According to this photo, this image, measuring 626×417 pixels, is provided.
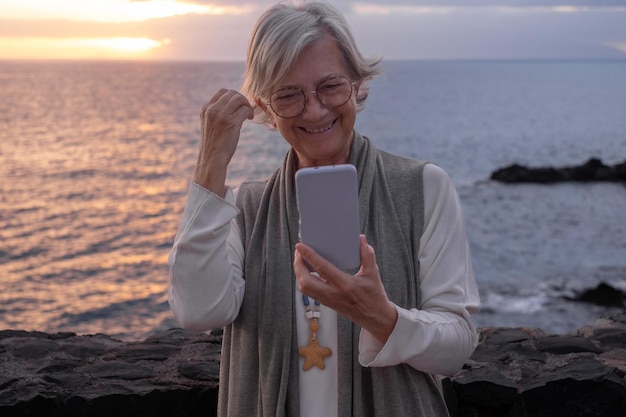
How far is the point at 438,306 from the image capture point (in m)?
2.62

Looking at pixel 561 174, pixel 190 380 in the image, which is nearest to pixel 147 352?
pixel 190 380

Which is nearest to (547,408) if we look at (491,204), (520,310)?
(520,310)

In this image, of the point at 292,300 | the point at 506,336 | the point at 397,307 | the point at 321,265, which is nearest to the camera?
the point at 321,265

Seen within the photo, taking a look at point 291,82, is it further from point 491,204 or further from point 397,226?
point 491,204

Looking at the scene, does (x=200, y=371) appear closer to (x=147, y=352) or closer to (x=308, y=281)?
(x=147, y=352)

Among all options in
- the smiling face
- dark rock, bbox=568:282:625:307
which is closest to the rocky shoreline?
the smiling face

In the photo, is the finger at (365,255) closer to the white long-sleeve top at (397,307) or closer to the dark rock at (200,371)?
the white long-sleeve top at (397,307)

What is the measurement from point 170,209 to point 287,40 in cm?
2656

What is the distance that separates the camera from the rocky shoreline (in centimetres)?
337

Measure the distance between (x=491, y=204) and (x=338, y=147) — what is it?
27.8m

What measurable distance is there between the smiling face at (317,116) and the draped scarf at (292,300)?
14 cm

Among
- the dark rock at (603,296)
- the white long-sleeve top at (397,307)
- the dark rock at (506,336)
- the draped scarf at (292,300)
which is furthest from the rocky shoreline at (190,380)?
the dark rock at (603,296)

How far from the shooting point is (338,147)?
273cm

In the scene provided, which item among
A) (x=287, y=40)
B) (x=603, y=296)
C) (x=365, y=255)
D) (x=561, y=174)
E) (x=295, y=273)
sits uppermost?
(x=287, y=40)
